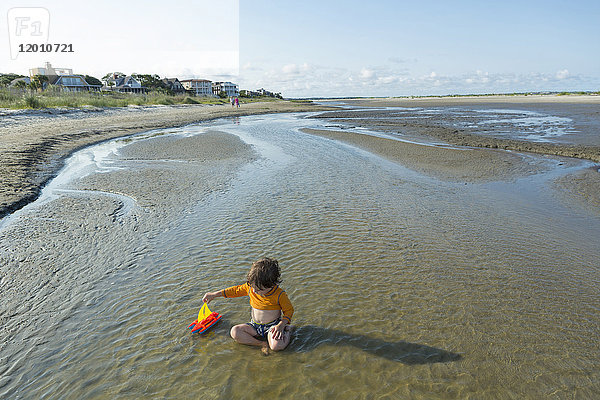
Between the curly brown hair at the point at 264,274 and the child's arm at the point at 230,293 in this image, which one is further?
the child's arm at the point at 230,293

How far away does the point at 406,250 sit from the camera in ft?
20.8

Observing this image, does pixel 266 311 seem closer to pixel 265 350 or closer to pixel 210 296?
pixel 265 350

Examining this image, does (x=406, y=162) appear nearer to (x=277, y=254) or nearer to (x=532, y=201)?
(x=532, y=201)

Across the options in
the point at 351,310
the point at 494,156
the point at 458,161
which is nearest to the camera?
the point at 351,310

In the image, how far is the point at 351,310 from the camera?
461cm

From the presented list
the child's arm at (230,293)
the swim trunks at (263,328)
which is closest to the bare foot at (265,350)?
the swim trunks at (263,328)

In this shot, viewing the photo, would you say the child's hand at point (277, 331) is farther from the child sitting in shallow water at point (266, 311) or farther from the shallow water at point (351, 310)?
the shallow water at point (351, 310)

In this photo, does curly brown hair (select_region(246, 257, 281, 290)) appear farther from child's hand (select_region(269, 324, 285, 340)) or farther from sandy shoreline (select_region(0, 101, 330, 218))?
sandy shoreline (select_region(0, 101, 330, 218))

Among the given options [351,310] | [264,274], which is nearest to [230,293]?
[264,274]

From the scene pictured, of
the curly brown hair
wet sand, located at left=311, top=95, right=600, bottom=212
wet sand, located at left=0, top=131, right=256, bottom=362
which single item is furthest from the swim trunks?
wet sand, located at left=311, top=95, right=600, bottom=212

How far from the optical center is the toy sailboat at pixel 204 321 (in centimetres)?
410

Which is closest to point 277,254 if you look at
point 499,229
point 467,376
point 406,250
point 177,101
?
point 406,250

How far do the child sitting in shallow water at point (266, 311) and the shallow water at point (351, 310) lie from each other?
0.16 metres

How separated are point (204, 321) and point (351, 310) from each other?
187 cm
